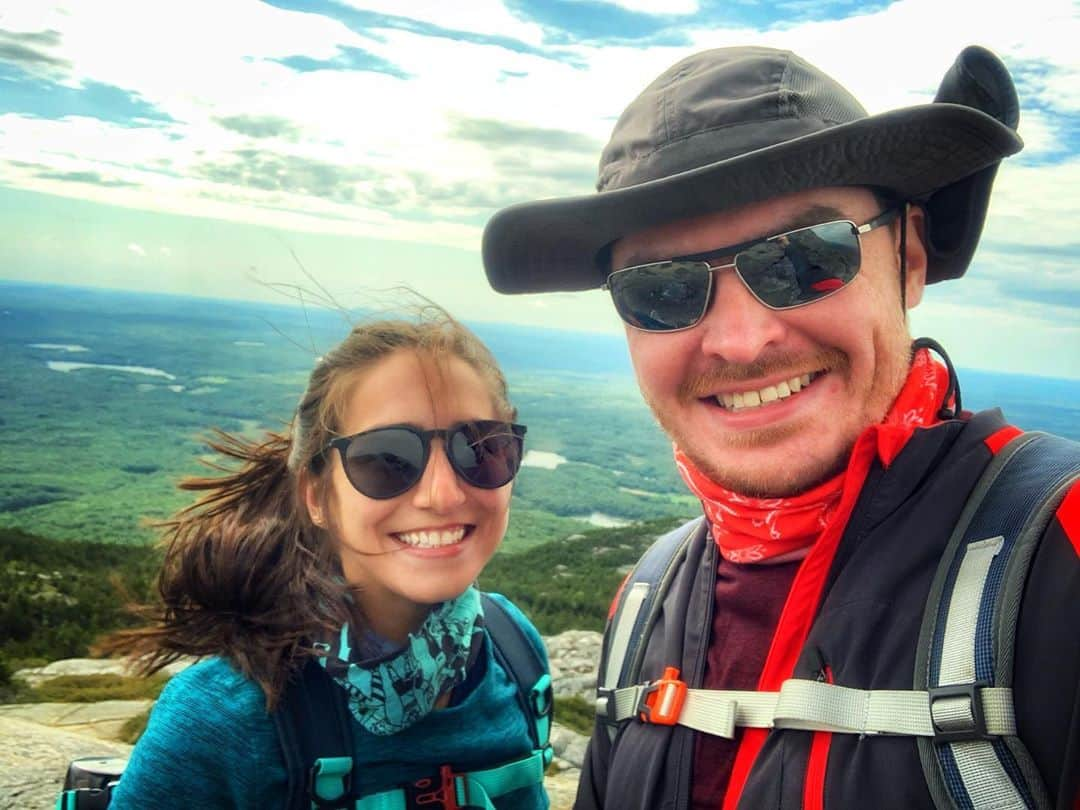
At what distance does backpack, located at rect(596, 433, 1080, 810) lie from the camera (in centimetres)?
165

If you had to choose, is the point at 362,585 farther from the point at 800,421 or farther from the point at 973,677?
the point at 973,677

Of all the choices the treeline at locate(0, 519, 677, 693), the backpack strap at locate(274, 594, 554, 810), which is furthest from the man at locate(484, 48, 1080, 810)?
the treeline at locate(0, 519, 677, 693)

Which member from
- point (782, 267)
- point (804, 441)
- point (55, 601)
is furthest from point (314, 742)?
point (55, 601)

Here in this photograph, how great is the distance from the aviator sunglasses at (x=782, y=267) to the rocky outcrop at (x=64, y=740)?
3.22 meters

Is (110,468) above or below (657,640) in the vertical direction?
below

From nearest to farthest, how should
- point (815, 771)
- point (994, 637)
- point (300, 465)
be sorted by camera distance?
point (994, 637) < point (815, 771) < point (300, 465)

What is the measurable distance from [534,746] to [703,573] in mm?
1249

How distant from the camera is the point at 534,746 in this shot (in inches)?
133

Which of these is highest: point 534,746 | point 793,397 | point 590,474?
point 793,397

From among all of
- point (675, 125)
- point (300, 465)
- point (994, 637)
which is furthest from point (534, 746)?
point (675, 125)

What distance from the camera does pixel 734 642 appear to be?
246 centimetres

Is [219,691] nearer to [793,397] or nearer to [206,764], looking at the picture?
[206,764]

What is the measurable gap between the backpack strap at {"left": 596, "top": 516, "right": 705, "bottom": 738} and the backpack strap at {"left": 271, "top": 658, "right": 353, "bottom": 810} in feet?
2.86

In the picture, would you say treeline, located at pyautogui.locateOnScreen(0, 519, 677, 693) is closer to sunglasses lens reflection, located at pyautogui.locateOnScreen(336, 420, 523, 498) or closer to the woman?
the woman
